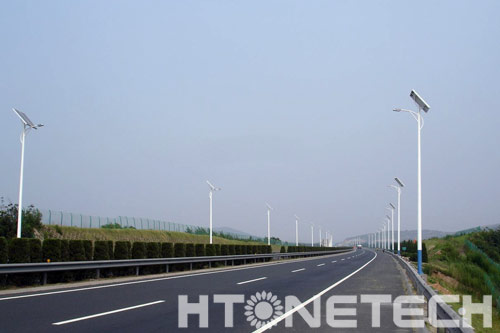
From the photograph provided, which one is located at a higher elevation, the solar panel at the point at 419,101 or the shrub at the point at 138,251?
the solar panel at the point at 419,101

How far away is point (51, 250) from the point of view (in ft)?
64.2

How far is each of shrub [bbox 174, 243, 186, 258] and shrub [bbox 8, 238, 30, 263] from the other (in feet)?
Answer: 41.8

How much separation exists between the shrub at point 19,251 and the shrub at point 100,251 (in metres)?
4.56

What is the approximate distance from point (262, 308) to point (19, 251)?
1022cm

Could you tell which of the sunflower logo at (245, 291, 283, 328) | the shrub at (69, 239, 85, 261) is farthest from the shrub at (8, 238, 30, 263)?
the sunflower logo at (245, 291, 283, 328)

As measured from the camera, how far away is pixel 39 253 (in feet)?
62.4

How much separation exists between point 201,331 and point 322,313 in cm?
357

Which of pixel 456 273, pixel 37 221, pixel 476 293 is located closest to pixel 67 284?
pixel 476 293

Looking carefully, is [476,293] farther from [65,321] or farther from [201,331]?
[65,321]

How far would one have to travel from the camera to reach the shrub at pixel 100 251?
22.7 metres

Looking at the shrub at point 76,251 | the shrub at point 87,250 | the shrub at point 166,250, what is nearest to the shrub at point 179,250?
the shrub at point 166,250

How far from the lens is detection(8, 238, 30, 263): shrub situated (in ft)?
58.9

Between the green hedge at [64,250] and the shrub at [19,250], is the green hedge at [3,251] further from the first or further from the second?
the green hedge at [64,250]

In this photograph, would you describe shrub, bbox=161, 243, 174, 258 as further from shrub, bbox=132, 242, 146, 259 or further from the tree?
the tree
